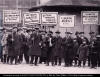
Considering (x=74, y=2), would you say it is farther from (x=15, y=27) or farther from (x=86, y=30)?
(x=15, y=27)

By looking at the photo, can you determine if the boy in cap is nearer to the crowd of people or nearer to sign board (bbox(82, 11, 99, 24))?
the crowd of people

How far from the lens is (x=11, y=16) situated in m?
10.8

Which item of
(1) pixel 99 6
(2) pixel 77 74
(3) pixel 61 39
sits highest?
(1) pixel 99 6

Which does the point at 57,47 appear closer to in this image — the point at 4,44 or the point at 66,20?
the point at 66,20

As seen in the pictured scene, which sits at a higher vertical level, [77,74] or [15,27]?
[15,27]

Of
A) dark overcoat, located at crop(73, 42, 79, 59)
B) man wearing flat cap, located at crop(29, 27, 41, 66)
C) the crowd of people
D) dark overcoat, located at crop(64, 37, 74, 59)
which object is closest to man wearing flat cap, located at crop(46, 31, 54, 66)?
the crowd of people

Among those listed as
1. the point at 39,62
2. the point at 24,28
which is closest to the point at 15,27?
the point at 24,28

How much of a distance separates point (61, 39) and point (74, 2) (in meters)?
0.80

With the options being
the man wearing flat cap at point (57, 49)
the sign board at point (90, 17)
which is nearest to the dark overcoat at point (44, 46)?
the man wearing flat cap at point (57, 49)

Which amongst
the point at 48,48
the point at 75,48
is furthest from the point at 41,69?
the point at 75,48

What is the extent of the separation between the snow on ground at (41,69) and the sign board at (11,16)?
34.6 inches

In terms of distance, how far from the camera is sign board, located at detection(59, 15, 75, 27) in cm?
1081

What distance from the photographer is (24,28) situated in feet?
35.8

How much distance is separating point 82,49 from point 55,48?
0.55 metres
